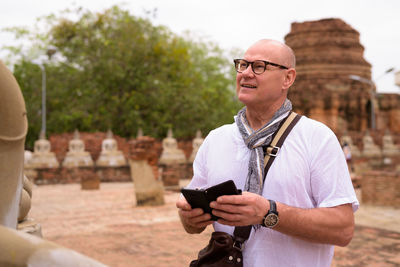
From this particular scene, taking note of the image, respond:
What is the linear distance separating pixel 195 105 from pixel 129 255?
18.3 metres

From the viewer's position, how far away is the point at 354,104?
32.0 meters

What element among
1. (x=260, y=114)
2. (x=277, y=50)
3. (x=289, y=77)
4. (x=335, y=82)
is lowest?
(x=260, y=114)

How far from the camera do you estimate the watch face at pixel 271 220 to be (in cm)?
168

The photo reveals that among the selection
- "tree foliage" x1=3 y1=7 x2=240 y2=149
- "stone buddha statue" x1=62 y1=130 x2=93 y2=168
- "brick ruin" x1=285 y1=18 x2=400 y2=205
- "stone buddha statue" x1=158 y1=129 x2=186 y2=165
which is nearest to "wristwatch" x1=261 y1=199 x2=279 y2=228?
"stone buddha statue" x1=62 y1=130 x2=93 y2=168

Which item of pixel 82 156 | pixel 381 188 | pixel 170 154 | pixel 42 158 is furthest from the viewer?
pixel 170 154

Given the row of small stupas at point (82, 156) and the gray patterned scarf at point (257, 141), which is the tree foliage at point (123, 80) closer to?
the row of small stupas at point (82, 156)

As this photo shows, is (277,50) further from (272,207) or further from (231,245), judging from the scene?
(231,245)

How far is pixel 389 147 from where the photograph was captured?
26953 mm

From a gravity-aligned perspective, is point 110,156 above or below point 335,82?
below

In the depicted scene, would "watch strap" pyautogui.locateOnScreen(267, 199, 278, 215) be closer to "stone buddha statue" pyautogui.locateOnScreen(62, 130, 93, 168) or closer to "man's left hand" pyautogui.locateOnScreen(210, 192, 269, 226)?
"man's left hand" pyautogui.locateOnScreen(210, 192, 269, 226)

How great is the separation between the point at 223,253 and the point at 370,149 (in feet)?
84.5

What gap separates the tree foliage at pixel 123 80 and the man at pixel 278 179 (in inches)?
786

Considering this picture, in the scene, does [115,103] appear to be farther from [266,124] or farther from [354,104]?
[266,124]

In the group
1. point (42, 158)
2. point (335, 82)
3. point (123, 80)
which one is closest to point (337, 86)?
point (335, 82)
